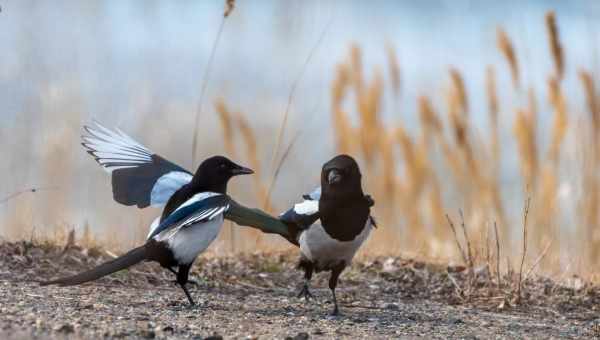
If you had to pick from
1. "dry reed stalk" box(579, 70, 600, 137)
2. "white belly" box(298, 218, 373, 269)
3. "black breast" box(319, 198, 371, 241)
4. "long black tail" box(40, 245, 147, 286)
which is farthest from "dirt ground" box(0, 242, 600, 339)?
"dry reed stalk" box(579, 70, 600, 137)

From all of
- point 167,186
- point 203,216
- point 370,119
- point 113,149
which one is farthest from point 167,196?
point 370,119

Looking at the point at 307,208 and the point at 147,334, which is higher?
the point at 307,208

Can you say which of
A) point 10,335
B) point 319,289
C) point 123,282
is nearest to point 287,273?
point 319,289

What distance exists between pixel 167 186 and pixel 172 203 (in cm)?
15

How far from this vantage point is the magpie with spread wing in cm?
320

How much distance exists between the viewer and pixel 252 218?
3361mm

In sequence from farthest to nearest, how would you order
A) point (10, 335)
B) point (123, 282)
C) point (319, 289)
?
point (319, 289) < point (123, 282) < point (10, 335)

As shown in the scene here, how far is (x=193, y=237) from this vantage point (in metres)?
3.22

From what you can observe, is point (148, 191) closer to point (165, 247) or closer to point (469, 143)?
point (165, 247)

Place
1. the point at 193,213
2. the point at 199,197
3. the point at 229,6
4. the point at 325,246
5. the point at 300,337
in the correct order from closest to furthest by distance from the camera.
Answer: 1. the point at 300,337
2. the point at 193,213
3. the point at 199,197
4. the point at 325,246
5. the point at 229,6

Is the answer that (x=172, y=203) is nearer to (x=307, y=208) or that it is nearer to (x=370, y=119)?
(x=307, y=208)

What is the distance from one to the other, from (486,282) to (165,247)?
1934mm

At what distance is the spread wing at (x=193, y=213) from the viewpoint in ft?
10.2

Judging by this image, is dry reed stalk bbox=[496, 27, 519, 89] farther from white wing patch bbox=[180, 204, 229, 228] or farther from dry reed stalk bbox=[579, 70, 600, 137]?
white wing patch bbox=[180, 204, 229, 228]
